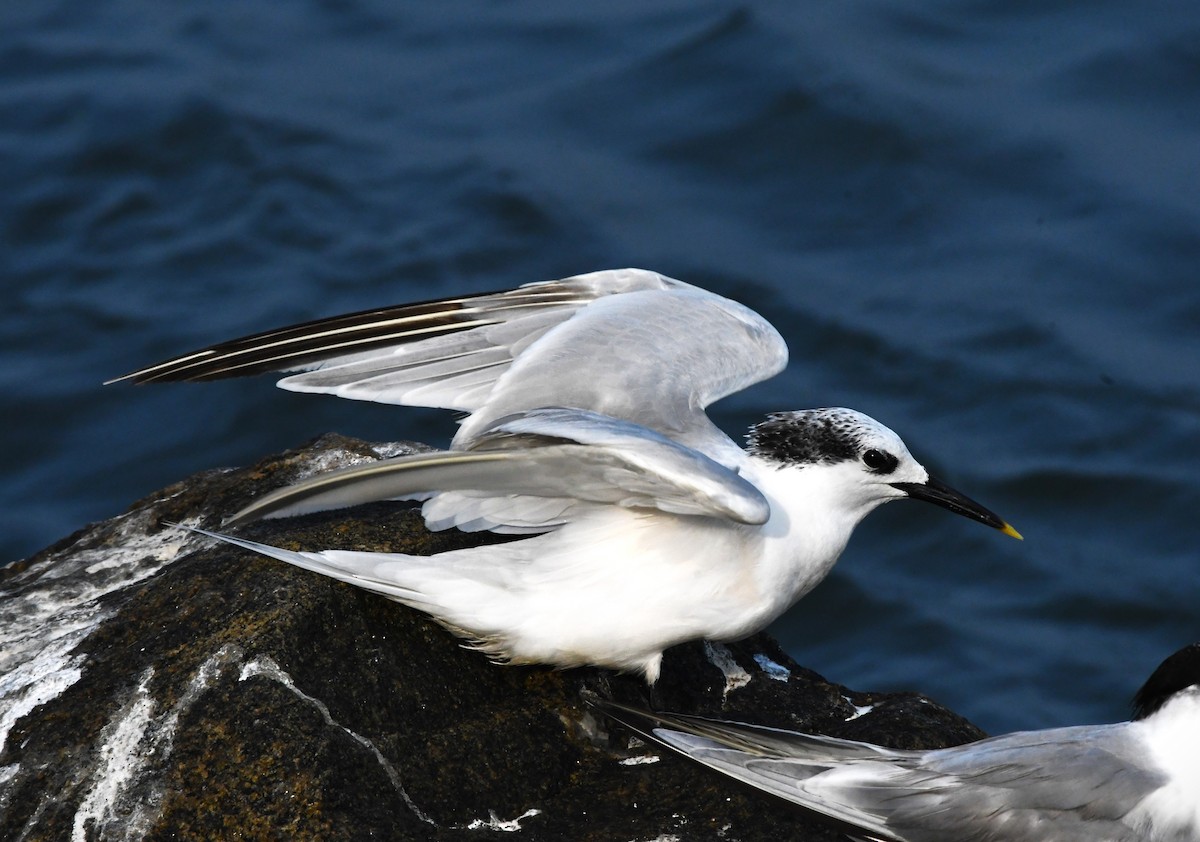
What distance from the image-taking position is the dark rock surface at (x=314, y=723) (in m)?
4.09

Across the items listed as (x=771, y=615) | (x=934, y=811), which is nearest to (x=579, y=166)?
(x=771, y=615)

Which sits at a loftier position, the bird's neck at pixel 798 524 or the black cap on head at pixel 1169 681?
the bird's neck at pixel 798 524

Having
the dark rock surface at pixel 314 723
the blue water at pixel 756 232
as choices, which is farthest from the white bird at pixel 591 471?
the blue water at pixel 756 232

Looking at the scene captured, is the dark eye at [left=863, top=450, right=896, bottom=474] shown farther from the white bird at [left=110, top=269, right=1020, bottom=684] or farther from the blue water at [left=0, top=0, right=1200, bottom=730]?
the blue water at [left=0, top=0, right=1200, bottom=730]

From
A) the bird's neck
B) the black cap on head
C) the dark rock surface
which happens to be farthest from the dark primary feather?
the black cap on head

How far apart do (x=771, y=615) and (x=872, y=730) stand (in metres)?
0.53

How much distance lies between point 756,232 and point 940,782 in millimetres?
7249

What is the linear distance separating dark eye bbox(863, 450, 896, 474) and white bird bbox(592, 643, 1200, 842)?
1.30 metres

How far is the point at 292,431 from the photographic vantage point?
9852 mm

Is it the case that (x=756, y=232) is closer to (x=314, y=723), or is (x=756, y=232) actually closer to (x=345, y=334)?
(x=345, y=334)

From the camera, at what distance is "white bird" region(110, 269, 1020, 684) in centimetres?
441

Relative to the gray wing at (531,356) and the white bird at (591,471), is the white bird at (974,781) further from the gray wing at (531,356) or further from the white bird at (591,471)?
the gray wing at (531,356)

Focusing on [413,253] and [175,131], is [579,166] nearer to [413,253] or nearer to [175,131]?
[413,253]

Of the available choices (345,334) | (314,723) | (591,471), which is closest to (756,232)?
(345,334)
